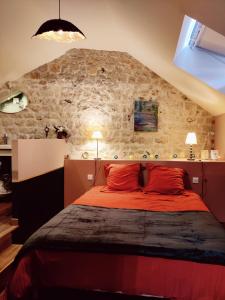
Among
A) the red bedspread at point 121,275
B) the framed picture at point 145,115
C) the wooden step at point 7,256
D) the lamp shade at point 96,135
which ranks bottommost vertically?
the wooden step at point 7,256

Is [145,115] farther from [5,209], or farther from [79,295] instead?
[79,295]

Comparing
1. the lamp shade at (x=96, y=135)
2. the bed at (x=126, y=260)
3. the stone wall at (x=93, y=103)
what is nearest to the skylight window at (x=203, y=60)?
the stone wall at (x=93, y=103)

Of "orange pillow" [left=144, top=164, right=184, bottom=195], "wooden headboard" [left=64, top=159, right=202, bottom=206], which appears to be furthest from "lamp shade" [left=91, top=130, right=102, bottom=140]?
"orange pillow" [left=144, top=164, right=184, bottom=195]

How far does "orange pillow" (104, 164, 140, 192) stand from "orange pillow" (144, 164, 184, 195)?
185 millimetres

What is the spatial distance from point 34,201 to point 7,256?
0.71m

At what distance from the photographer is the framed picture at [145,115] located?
516 centimetres

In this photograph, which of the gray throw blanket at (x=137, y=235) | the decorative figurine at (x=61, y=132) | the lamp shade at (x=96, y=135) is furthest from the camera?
the decorative figurine at (x=61, y=132)

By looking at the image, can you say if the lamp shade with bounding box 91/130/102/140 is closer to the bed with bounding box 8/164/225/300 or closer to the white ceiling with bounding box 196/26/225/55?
the white ceiling with bounding box 196/26/225/55

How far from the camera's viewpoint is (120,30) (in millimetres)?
4039

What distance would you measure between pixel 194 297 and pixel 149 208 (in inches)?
52.5

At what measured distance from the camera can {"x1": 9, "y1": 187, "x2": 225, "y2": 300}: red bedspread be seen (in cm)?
194

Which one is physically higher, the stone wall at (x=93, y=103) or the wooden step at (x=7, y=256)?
the stone wall at (x=93, y=103)

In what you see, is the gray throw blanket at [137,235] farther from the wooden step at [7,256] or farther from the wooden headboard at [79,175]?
the wooden headboard at [79,175]

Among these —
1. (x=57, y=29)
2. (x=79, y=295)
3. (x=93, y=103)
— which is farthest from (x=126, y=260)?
(x=93, y=103)
